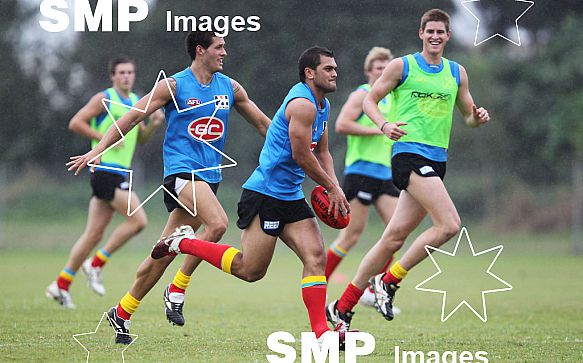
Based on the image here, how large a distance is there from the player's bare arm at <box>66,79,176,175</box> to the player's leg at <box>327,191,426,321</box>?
219cm

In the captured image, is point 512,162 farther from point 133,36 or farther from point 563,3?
point 133,36

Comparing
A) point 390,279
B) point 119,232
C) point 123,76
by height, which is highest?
point 123,76

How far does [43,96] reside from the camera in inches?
1260

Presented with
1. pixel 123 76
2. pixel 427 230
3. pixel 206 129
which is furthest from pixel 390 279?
pixel 123 76

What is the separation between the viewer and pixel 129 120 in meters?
7.30

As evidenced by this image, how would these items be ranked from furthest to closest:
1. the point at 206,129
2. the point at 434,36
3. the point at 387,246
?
the point at 387,246 → the point at 434,36 → the point at 206,129

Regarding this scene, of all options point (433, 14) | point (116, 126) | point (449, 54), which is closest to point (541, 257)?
point (449, 54)

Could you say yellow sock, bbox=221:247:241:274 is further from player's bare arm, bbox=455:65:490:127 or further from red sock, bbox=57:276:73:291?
red sock, bbox=57:276:73:291

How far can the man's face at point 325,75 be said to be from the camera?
682cm

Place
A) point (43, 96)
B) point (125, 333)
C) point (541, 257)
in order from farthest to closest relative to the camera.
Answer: point (43, 96), point (541, 257), point (125, 333)

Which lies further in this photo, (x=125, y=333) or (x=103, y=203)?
(x=103, y=203)

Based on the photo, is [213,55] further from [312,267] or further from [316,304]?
[316,304]

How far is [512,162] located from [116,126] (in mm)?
21438

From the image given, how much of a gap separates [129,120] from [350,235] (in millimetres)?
3905
